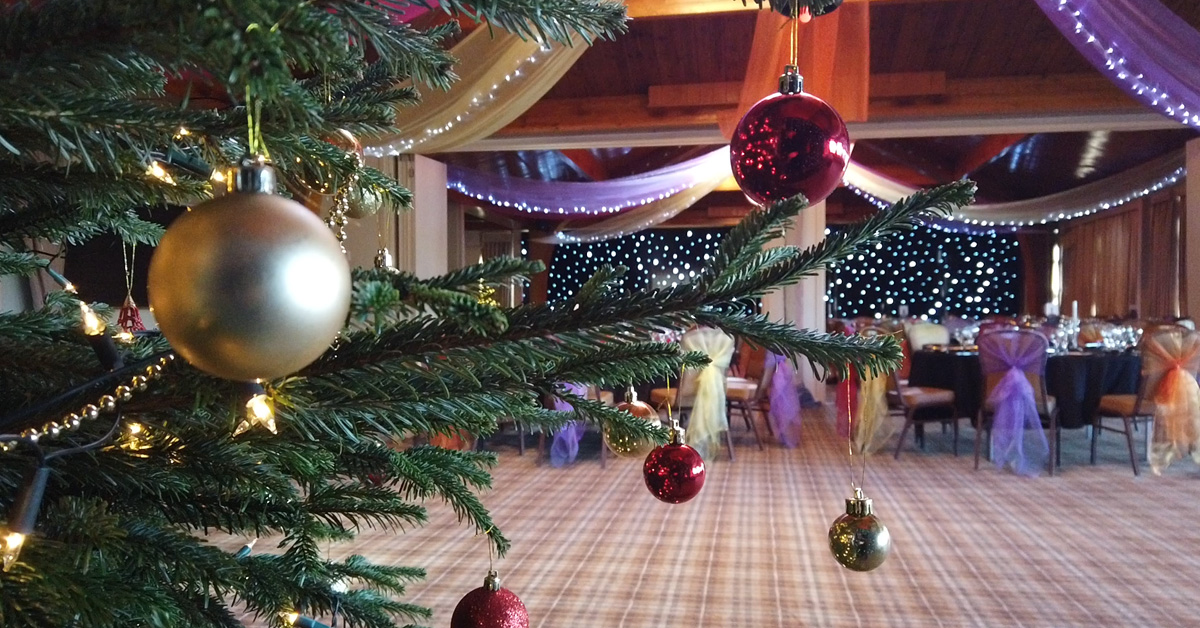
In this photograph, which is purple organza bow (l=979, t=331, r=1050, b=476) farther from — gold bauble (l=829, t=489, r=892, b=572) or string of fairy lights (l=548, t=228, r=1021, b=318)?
string of fairy lights (l=548, t=228, r=1021, b=318)

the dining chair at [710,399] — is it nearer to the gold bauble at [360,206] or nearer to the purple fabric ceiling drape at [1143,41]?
the purple fabric ceiling drape at [1143,41]

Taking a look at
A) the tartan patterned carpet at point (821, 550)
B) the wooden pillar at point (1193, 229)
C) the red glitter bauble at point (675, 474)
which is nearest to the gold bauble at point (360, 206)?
the red glitter bauble at point (675, 474)

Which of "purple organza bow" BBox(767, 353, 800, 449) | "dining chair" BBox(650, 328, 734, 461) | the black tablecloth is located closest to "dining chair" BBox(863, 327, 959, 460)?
the black tablecloth

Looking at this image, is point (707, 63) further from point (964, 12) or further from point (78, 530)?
point (78, 530)

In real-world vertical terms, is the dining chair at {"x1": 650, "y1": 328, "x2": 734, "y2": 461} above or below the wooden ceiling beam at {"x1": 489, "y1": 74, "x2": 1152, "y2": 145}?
below

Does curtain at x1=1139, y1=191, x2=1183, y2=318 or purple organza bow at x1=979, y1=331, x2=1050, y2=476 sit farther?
curtain at x1=1139, y1=191, x2=1183, y2=318

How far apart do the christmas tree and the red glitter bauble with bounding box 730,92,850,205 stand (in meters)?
0.49

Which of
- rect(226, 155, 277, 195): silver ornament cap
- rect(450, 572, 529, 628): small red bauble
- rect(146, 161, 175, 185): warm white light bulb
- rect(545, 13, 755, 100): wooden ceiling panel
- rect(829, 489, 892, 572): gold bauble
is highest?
rect(545, 13, 755, 100): wooden ceiling panel

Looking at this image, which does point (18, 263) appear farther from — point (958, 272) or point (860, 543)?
point (958, 272)

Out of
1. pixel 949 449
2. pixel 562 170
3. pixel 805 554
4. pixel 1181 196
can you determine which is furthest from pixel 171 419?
pixel 1181 196

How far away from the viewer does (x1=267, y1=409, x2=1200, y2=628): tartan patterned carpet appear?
2.62 meters

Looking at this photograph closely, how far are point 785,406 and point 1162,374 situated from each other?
2310 millimetres

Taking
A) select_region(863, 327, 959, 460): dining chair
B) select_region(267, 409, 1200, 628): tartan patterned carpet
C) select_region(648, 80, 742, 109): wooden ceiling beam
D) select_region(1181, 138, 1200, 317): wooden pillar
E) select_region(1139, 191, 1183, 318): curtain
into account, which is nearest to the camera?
select_region(267, 409, 1200, 628): tartan patterned carpet

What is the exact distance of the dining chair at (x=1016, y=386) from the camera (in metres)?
4.55
